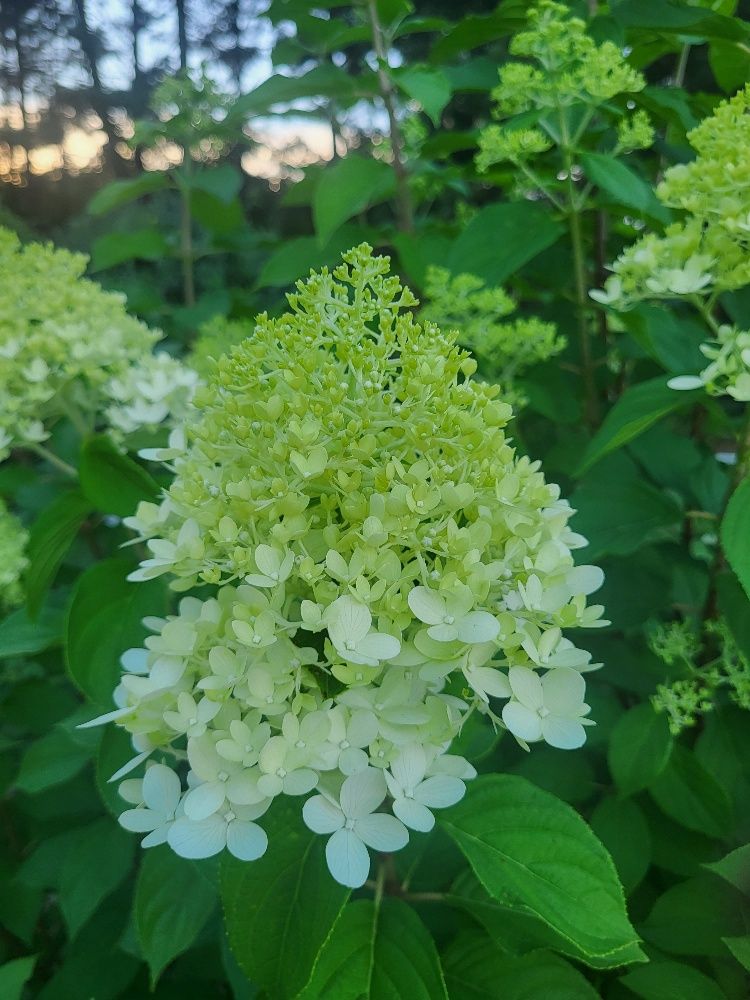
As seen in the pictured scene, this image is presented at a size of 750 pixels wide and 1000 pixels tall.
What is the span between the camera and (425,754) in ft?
1.82

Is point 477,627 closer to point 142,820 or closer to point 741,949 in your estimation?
point 142,820

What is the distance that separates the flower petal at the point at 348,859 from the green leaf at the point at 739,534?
0.39 meters

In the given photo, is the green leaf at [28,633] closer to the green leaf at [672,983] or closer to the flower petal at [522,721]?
the flower petal at [522,721]

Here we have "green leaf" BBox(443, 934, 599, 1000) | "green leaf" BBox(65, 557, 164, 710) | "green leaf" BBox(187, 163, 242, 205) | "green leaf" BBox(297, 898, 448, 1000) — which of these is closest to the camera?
"green leaf" BBox(297, 898, 448, 1000)

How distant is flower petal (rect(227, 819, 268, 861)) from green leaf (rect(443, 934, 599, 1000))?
0.35 meters

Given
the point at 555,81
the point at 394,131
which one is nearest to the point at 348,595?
the point at 555,81

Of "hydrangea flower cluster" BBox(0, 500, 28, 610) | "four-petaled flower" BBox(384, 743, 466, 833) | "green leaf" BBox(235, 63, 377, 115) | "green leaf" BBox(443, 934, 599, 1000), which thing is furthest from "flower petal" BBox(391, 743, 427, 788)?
"green leaf" BBox(235, 63, 377, 115)

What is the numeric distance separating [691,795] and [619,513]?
361 millimetres

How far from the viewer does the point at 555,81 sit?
996 millimetres

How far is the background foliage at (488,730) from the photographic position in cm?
64

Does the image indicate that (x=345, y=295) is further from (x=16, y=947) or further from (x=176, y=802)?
(x=16, y=947)

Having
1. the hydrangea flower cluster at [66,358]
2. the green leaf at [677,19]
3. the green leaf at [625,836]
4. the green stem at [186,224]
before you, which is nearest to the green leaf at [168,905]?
the green leaf at [625,836]

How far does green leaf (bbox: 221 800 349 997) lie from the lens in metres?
0.57

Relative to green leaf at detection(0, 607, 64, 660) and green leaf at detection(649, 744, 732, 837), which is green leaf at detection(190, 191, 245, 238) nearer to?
green leaf at detection(0, 607, 64, 660)
